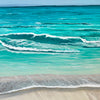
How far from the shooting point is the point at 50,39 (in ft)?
3.86

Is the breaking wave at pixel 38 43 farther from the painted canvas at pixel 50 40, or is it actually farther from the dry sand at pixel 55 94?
the dry sand at pixel 55 94

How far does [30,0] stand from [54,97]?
67 cm

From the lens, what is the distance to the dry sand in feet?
2.92

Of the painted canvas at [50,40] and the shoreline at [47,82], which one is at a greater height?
the painted canvas at [50,40]

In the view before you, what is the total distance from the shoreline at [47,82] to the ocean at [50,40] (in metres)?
0.06

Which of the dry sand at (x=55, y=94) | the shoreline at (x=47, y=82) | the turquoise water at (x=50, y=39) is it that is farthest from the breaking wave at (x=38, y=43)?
the dry sand at (x=55, y=94)

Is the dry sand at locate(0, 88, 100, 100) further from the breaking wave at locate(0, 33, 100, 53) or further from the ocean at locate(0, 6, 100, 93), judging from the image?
the breaking wave at locate(0, 33, 100, 53)

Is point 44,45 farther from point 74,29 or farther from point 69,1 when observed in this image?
point 69,1

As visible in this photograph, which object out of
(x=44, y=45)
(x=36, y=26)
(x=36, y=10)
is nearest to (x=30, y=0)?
(x=36, y=10)

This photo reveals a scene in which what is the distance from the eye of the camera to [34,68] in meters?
1.10

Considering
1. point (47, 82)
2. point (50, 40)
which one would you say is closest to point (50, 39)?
point (50, 40)

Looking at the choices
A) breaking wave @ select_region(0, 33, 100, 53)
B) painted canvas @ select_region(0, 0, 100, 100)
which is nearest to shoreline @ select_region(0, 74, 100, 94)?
painted canvas @ select_region(0, 0, 100, 100)

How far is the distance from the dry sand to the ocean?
0.15 m

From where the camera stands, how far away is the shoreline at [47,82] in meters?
0.93
